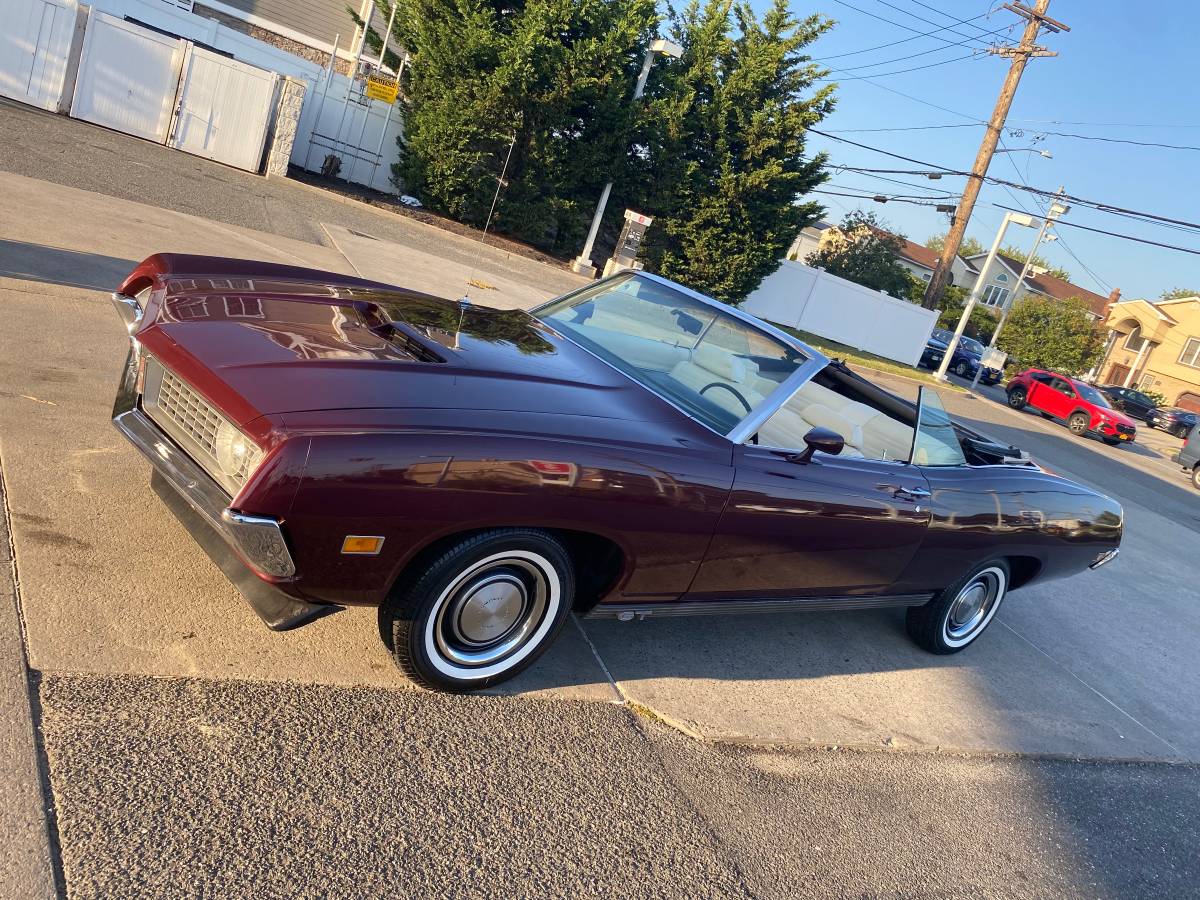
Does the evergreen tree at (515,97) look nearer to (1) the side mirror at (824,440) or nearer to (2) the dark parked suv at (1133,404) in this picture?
(1) the side mirror at (824,440)

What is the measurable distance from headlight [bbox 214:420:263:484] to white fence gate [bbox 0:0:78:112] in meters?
17.9

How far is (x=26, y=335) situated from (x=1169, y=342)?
64.1 metres

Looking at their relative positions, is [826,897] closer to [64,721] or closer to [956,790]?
[956,790]

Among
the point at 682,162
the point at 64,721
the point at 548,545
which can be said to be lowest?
the point at 64,721

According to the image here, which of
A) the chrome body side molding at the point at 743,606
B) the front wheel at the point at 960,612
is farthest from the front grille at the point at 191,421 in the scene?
the front wheel at the point at 960,612

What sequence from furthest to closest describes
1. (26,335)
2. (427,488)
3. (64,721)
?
(26,335) < (427,488) < (64,721)

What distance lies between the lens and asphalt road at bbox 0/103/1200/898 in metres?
2.42

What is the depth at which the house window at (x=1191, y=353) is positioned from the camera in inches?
2173

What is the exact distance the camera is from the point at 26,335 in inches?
213

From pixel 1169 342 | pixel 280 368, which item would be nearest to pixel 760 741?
pixel 280 368

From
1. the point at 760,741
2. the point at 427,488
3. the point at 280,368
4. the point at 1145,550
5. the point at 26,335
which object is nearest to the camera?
Answer: the point at 427,488

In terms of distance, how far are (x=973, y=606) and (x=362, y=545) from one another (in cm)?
383

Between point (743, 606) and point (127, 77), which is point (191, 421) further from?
point (127, 77)

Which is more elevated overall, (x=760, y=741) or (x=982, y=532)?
(x=982, y=532)
